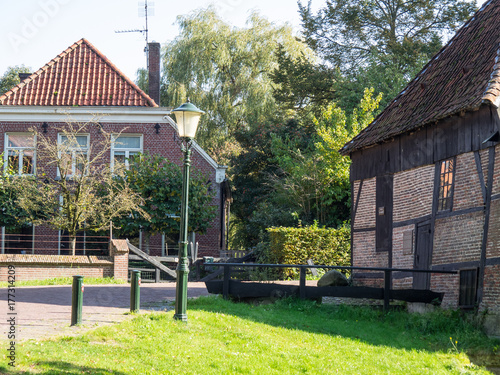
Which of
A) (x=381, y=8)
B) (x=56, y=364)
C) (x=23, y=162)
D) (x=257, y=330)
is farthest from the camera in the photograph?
(x=381, y=8)

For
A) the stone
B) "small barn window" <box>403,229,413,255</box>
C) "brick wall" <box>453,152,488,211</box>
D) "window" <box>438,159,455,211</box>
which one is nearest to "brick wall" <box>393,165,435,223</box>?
"window" <box>438,159,455,211</box>

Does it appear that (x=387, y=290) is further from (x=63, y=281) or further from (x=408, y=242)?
(x=63, y=281)

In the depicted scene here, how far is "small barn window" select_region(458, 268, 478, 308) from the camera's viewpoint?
13.7 meters

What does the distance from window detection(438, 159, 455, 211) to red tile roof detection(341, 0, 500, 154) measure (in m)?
1.14

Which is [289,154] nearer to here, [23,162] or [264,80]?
[264,80]

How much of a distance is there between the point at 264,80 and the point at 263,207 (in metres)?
9.99

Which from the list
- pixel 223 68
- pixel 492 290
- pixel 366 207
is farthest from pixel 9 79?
pixel 492 290

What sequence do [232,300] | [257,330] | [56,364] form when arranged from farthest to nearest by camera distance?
1. [232,300]
2. [257,330]
3. [56,364]

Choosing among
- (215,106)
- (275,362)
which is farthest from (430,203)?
(215,106)

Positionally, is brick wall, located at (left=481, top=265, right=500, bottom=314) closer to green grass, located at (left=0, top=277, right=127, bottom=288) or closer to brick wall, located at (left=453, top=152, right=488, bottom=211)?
brick wall, located at (left=453, top=152, right=488, bottom=211)

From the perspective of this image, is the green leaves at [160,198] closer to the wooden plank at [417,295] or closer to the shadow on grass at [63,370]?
the wooden plank at [417,295]

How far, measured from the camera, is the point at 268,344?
1005cm

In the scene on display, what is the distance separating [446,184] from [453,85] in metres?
2.56

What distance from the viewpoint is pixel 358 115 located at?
1086 inches
